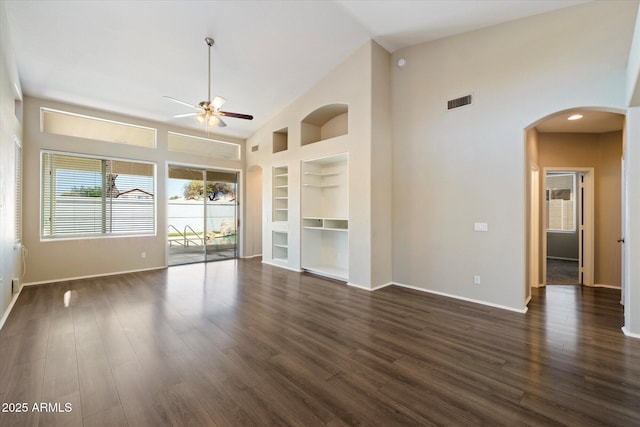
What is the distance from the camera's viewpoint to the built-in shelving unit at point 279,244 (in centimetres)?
713

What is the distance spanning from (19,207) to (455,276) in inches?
296

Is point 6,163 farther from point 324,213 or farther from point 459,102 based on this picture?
point 459,102

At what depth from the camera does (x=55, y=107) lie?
5312 millimetres

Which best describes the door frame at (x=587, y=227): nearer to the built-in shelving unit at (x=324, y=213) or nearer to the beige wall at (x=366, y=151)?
the beige wall at (x=366, y=151)

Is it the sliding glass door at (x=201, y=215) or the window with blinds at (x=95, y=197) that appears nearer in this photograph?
the window with blinds at (x=95, y=197)

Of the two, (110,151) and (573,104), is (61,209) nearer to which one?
(110,151)

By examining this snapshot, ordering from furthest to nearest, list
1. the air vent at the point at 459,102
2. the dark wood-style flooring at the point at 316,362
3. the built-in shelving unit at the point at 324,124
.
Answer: the built-in shelving unit at the point at 324,124
the air vent at the point at 459,102
the dark wood-style flooring at the point at 316,362

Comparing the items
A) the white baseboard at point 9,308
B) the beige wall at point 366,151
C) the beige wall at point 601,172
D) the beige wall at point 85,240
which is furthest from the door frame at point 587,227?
the white baseboard at point 9,308

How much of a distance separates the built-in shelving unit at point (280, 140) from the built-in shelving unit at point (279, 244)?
2.17m

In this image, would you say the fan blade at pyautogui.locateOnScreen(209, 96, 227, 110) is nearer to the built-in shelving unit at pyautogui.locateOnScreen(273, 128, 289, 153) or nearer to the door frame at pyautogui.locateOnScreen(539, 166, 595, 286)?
the built-in shelving unit at pyautogui.locateOnScreen(273, 128, 289, 153)

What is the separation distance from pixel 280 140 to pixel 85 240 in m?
4.76

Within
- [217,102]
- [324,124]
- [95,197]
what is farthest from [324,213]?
[95,197]

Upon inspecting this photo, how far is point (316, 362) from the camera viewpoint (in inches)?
100

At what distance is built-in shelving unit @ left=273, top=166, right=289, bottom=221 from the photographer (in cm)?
704
